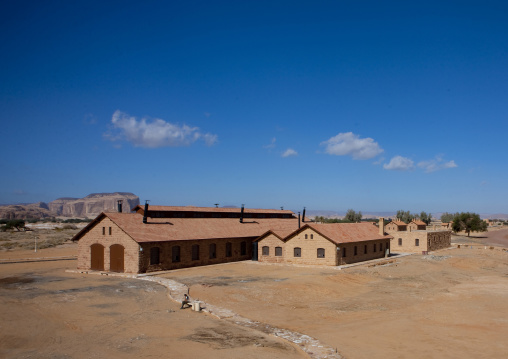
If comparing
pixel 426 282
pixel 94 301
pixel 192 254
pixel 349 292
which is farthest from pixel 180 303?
pixel 426 282

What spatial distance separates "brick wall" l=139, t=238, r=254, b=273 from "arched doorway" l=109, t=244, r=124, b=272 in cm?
207

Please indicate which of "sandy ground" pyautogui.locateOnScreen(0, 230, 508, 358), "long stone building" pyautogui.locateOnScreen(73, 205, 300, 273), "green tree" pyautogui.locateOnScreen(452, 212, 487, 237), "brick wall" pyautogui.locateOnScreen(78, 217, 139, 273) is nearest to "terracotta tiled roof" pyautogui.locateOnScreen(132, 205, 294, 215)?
"long stone building" pyautogui.locateOnScreen(73, 205, 300, 273)

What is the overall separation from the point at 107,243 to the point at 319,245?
63.4 ft

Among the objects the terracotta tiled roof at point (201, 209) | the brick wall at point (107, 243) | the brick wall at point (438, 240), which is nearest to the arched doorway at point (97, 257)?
the brick wall at point (107, 243)

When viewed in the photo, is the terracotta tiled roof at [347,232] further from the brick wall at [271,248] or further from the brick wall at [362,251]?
the brick wall at [271,248]

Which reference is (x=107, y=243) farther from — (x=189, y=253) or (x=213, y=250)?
(x=213, y=250)

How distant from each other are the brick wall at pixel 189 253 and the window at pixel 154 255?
0.58 ft

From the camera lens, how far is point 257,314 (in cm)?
2103

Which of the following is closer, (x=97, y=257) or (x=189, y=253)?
(x=97, y=257)

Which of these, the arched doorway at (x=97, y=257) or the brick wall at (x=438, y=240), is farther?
the brick wall at (x=438, y=240)

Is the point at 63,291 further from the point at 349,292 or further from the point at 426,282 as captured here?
the point at 426,282

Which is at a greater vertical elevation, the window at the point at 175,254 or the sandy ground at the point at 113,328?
the window at the point at 175,254

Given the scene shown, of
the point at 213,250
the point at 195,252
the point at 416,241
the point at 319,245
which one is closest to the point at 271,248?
the point at 319,245

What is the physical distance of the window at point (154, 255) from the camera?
3481 centimetres
